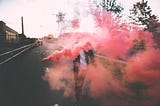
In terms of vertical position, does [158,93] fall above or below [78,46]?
below

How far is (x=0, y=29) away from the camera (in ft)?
160

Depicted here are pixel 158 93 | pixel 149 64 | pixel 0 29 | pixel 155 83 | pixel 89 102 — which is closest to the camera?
pixel 89 102

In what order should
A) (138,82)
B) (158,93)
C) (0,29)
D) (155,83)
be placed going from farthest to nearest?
(0,29) < (138,82) < (155,83) < (158,93)

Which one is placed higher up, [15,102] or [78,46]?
[78,46]

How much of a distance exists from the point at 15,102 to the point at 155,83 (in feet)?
17.5

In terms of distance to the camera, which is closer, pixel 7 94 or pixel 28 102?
pixel 28 102

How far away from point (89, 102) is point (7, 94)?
10.3 feet

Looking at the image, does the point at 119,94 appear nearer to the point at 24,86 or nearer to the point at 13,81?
the point at 24,86

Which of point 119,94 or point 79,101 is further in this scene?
point 119,94

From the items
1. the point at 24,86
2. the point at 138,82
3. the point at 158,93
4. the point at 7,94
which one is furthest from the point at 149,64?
the point at 7,94

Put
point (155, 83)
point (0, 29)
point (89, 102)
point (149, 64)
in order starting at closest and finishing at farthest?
1. point (89, 102)
2. point (155, 83)
3. point (149, 64)
4. point (0, 29)

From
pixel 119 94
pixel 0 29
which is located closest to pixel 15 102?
pixel 119 94

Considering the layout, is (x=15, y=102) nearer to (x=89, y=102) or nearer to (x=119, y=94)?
(x=89, y=102)

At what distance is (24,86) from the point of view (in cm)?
1049
